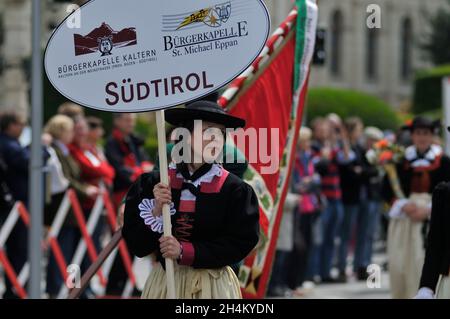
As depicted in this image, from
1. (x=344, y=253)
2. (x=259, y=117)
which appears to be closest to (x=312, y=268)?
(x=344, y=253)

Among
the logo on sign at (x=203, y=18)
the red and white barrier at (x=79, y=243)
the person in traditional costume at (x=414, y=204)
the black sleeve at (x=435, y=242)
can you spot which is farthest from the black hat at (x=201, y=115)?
the red and white barrier at (x=79, y=243)

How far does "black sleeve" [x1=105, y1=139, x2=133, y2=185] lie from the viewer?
12.3m

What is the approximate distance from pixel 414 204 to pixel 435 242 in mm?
4875

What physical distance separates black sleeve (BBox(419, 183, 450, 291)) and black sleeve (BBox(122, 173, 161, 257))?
141cm

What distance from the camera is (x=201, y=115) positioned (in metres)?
5.95

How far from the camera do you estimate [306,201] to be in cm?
1412

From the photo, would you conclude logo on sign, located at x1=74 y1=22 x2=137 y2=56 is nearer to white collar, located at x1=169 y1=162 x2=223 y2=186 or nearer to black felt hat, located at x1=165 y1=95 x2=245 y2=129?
black felt hat, located at x1=165 y1=95 x2=245 y2=129

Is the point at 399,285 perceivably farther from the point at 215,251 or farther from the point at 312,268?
the point at 215,251

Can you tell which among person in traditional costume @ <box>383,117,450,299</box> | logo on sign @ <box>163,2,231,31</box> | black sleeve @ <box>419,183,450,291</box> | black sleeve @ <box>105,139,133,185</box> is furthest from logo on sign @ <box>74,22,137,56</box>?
black sleeve @ <box>105,139,133,185</box>

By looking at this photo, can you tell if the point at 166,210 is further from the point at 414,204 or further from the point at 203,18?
Answer: the point at 414,204

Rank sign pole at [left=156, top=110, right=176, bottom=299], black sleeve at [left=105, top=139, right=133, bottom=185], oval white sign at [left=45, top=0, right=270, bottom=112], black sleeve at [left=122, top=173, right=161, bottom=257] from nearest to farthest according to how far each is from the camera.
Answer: sign pole at [left=156, top=110, right=176, bottom=299], oval white sign at [left=45, top=0, right=270, bottom=112], black sleeve at [left=122, top=173, right=161, bottom=257], black sleeve at [left=105, top=139, right=133, bottom=185]

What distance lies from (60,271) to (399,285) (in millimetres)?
3487

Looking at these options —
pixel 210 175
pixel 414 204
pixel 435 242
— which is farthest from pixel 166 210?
pixel 414 204
